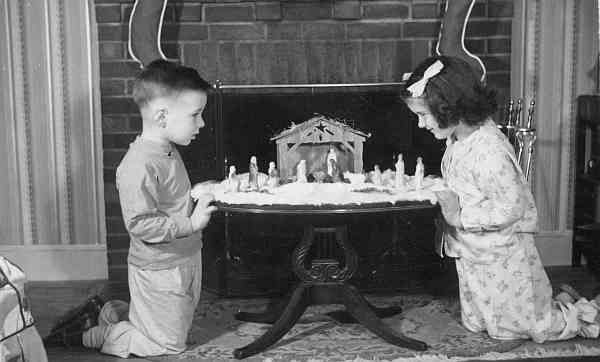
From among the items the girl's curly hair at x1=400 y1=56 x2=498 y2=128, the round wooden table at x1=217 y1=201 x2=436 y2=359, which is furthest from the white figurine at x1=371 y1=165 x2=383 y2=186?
the girl's curly hair at x1=400 y1=56 x2=498 y2=128

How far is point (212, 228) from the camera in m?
3.98

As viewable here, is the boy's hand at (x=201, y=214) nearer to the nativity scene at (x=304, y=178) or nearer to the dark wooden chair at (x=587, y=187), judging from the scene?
the nativity scene at (x=304, y=178)

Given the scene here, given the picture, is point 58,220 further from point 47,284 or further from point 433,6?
point 433,6

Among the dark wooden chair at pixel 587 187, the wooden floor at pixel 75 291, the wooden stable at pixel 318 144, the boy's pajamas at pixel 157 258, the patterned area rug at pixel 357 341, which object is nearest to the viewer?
the boy's pajamas at pixel 157 258

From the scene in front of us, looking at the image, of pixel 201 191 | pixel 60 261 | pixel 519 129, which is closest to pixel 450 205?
pixel 201 191

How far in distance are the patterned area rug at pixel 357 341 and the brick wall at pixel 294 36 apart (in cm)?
104

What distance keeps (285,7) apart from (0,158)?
1542mm

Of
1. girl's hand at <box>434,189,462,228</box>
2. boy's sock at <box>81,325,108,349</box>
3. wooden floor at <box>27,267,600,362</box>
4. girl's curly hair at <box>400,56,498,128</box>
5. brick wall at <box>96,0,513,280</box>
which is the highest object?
brick wall at <box>96,0,513,280</box>

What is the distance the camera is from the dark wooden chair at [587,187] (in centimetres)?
414

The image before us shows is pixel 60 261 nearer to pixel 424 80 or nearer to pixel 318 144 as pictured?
pixel 318 144

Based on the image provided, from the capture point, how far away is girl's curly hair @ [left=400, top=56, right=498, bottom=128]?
315cm

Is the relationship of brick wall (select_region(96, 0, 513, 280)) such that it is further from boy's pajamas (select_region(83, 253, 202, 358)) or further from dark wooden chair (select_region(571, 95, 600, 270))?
boy's pajamas (select_region(83, 253, 202, 358))

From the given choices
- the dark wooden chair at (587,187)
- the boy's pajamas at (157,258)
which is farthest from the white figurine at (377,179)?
the dark wooden chair at (587,187)

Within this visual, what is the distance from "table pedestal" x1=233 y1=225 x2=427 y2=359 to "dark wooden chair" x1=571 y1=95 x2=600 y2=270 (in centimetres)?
142
